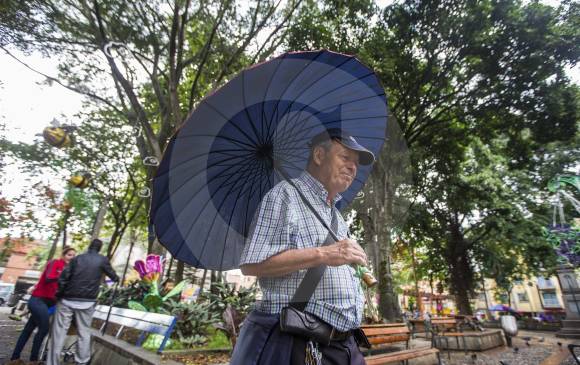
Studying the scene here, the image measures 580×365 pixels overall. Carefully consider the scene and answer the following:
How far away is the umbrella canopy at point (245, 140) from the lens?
1622 millimetres

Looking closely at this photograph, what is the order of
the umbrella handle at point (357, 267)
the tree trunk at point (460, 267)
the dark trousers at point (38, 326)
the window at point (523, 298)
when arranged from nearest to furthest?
the umbrella handle at point (357, 267) < the dark trousers at point (38, 326) < the tree trunk at point (460, 267) < the window at point (523, 298)

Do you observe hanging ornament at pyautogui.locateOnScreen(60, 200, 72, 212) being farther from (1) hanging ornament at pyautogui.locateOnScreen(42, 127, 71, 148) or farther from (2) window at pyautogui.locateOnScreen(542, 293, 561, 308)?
(2) window at pyautogui.locateOnScreen(542, 293, 561, 308)

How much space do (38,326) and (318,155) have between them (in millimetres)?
6434

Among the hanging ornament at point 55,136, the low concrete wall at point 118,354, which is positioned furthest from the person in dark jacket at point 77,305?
the hanging ornament at point 55,136

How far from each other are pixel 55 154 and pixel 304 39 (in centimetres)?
1356

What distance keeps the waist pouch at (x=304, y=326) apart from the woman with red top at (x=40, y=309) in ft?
20.0

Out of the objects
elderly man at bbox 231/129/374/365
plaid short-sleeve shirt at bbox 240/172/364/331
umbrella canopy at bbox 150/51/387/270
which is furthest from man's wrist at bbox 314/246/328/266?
umbrella canopy at bbox 150/51/387/270

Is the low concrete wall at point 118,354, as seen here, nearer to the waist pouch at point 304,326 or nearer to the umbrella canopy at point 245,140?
the umbrella canopy at point 245,140

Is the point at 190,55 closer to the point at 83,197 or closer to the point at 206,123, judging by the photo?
the point at 206,123

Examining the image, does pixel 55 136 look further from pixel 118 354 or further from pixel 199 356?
pixel 199 356

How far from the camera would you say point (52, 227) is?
17.8 m

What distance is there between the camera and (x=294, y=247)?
1312 millimetres

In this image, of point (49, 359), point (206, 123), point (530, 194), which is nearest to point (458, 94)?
point (530, 194)

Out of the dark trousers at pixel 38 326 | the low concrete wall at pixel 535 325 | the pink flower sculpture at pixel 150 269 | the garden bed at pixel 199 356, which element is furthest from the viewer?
the low concrete wall at pixel 535 325
